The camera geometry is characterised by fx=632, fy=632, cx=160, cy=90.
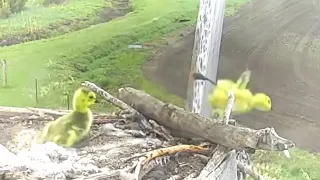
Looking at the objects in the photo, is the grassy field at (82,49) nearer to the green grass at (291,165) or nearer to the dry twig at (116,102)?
the dry twig at (116,102)

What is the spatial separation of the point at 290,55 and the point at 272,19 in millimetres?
93

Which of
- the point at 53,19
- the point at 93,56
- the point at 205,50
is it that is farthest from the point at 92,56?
the point at 205,50

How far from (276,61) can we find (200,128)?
0.37 m

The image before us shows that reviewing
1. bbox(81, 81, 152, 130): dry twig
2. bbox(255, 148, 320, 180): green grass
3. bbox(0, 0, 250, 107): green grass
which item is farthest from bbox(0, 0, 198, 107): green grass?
bbox(255, 148, 320, 180): green grass

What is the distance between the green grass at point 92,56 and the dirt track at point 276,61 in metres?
0.05

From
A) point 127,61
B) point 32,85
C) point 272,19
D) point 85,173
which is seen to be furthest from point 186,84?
point 85,173

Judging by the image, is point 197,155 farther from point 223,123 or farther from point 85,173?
point 85,173

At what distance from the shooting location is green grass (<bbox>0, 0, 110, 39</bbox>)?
4.81 feet

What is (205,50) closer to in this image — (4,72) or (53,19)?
(53,19)

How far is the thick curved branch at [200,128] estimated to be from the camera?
1.02m

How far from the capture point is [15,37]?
4.81ft

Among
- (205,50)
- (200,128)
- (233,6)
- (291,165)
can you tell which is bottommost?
(291,165)

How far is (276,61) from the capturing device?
143cm

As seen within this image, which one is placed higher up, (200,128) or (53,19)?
(53,19)
